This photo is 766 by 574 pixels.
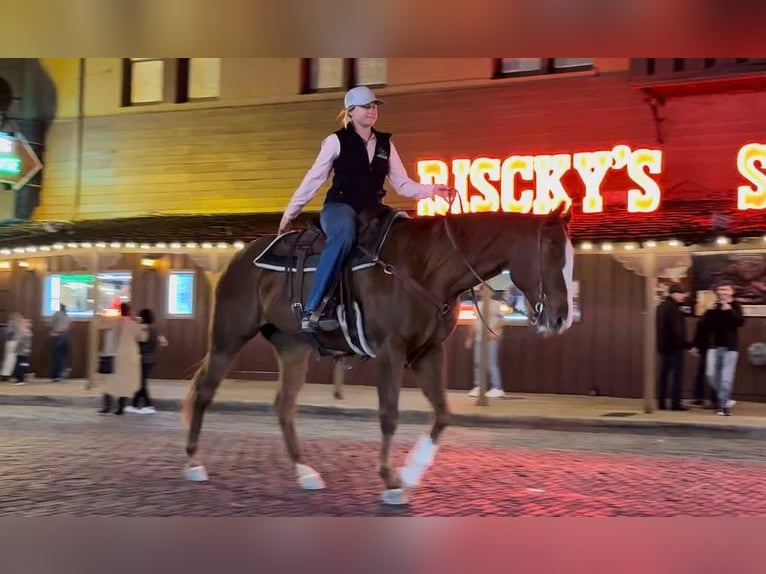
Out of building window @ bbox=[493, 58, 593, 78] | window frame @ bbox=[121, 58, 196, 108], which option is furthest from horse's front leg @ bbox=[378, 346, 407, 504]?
window frame @ bbox=[121, 58, 196, 108]

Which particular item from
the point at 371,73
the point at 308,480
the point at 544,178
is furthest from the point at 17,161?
the point at 308,480

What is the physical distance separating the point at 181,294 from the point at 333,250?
47.9ft

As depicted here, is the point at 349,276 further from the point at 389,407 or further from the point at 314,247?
the point at 389,407

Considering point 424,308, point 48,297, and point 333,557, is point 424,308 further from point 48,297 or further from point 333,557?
point 48,297

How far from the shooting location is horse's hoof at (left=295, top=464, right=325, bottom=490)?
6.28 m

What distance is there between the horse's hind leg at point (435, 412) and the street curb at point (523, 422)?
5318 mm

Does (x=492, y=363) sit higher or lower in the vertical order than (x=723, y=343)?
lower

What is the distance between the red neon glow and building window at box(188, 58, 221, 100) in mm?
11968

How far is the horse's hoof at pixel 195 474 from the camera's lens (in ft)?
21.6

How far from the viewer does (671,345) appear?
13.6 metres

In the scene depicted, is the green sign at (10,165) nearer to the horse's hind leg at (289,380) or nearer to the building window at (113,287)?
the building window at (113,287)

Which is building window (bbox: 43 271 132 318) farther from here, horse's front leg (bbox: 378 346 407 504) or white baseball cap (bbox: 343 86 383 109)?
horse's front leg (bbox: 378 346 407 504)

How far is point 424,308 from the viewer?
215 inches
